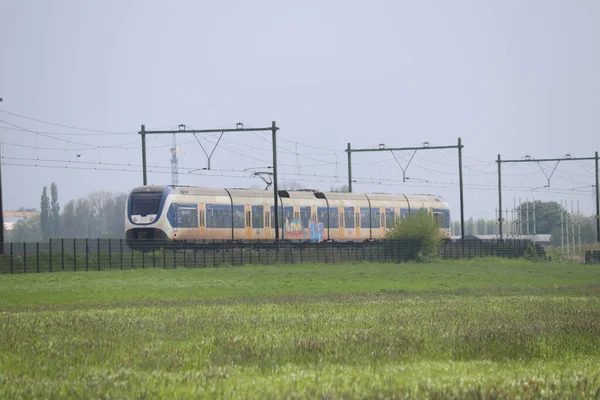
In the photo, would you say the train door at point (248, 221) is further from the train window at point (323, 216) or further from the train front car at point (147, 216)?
the train window at point (323, 216)

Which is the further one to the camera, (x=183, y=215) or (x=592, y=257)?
(x=592, y=257)

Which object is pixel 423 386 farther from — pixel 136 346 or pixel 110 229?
pixel 110 229

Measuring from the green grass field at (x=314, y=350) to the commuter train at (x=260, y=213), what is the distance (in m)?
31.9

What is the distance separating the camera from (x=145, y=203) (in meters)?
69.2

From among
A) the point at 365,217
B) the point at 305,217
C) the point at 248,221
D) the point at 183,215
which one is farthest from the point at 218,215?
the point at 365,217

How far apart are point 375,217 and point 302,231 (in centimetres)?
932

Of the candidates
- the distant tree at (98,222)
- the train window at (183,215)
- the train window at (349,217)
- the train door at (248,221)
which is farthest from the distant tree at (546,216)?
the train window at (183,215)

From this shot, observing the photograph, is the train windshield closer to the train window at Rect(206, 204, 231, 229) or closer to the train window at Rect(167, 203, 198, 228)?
the train window at Rect(167, 203, 198, 228)

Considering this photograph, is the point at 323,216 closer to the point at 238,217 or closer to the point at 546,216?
the point at 238,217

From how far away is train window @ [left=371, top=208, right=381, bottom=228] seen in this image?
89.9m

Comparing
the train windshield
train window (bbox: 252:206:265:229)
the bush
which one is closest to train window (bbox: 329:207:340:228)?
the bush

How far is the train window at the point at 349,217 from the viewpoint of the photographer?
8706 centimetres

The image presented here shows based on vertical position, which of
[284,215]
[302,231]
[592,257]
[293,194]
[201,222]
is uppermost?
[293,194]

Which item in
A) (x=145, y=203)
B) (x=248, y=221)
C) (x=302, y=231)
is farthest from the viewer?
(x=302, y=231)
